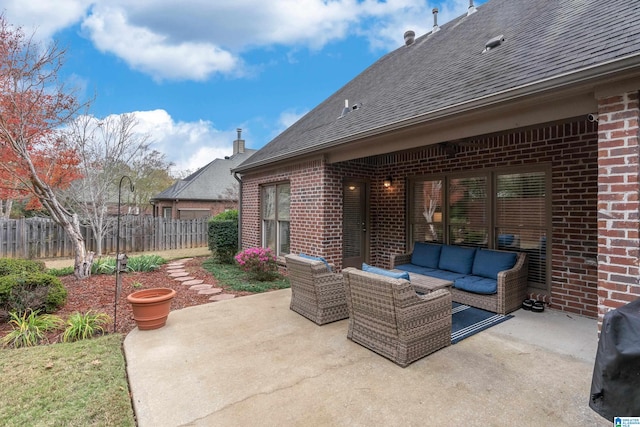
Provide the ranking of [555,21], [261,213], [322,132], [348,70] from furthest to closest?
[348,70] < [261,213] < [322,132] < [555,21]

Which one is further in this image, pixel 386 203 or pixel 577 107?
pixel 386 203

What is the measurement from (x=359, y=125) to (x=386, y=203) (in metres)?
2.17

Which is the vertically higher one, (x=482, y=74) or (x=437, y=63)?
(x=437, y=63)

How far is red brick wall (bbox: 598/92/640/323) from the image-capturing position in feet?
8.23

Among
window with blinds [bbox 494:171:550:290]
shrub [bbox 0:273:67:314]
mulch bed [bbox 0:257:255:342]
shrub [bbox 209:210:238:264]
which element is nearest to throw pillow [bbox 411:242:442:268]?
window with blinds [bbox 494:171:550:290]

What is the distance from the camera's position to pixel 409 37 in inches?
368

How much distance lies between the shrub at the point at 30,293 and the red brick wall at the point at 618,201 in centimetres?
657

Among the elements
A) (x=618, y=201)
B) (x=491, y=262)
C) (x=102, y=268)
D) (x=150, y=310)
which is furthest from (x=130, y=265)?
(x=618, y=201)

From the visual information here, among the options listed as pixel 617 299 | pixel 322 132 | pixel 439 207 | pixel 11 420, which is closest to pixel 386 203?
pixel 439 207

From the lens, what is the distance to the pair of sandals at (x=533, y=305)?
14.5 feet

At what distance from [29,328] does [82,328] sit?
612 millimetres

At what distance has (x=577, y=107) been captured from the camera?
293cm

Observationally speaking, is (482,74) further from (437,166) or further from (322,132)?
(322,132)

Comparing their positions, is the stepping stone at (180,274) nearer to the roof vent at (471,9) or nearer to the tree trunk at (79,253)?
the tree trunk at (79,253)
